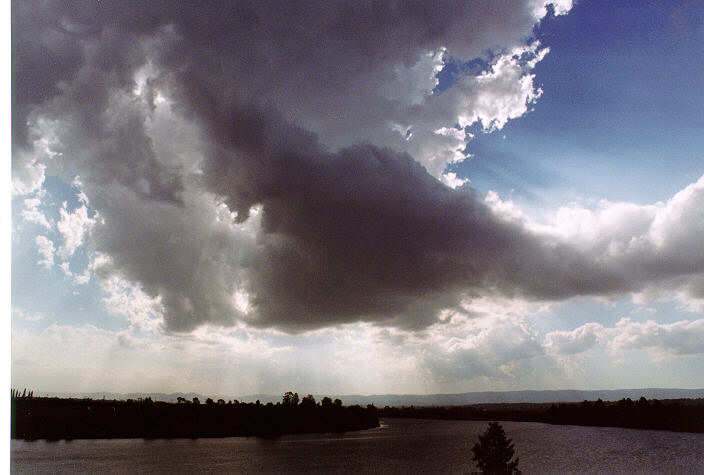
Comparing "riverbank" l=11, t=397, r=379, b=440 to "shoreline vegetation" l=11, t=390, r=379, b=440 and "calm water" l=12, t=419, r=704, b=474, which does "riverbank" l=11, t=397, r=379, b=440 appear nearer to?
"shoreline vegetation" l=11, t=390, r=379, b=440

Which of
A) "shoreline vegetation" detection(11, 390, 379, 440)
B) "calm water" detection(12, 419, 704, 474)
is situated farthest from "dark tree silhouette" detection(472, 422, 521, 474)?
"shoreline vegetation" detection(11, 390, 379, 440)

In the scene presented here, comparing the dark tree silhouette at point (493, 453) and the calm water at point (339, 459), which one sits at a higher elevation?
the dark tree silhouette at point (493, 453)

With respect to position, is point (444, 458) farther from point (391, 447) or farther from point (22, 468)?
point (22, 468)

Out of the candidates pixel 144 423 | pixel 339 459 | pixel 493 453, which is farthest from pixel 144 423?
pixel 493 453

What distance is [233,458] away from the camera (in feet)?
376

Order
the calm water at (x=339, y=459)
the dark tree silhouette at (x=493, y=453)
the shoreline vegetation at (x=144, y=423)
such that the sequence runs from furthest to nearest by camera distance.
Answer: the shoreline vegetation at (x=144, y=423) < the calm water at (x=339, y=459) < the dark tree silhouette at (x=493, y=453)

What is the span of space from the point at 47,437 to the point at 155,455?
8603cm

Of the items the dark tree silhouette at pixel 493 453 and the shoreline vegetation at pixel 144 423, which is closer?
the dark tree silhouette at pixel 493 453

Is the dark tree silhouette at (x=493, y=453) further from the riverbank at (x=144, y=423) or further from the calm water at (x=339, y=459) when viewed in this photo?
the riverbank at (x=144, y=423)

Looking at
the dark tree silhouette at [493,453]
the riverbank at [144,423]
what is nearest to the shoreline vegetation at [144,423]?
the riverbank at [144,423]

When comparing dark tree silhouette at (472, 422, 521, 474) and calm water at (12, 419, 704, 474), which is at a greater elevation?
dark tree silhouette at (472, 422, 521, 474)

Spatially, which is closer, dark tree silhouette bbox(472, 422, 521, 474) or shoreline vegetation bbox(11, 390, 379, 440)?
dark tree silhouette bbox(472, 422, 521, 474)

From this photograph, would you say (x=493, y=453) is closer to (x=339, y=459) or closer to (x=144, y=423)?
(x=339, y=459)
